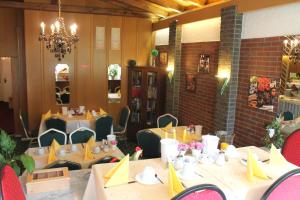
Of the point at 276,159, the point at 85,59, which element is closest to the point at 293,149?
the point at 276,159

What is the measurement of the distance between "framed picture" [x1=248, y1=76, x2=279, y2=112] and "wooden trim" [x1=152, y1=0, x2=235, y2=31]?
1377mm

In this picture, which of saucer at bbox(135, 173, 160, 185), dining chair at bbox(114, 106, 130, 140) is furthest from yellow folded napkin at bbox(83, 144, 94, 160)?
dining chair at bbox(114, 106, 130, 140)

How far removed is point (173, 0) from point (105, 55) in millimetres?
2327

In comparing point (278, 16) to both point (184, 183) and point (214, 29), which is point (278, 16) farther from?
point (184, 183)

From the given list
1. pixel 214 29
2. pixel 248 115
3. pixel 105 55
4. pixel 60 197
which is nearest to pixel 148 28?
pixel 105 55

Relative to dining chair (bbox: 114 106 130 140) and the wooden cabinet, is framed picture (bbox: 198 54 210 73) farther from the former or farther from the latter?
dining chair (bbox: 114 106 130 140)

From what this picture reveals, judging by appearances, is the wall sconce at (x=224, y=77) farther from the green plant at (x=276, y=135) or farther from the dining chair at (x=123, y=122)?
the dining chair at (x=123, y=122)

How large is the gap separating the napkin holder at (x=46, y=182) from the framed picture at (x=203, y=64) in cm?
379

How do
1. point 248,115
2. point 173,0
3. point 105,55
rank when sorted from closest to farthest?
point 248,115, point 173,0, point 105,55

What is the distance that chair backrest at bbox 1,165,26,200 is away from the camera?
164cm

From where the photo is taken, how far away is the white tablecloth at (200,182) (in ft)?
6.67

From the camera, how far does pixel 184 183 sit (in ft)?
7.23

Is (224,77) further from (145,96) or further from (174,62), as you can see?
(145,96)

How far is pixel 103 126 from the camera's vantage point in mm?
5598
